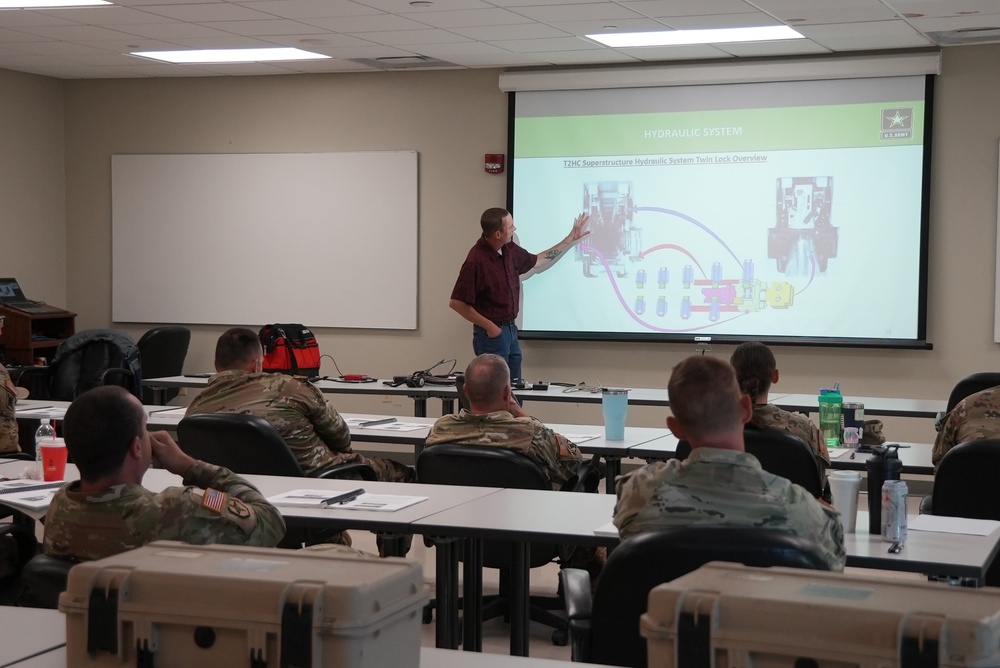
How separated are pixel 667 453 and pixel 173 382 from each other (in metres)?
3.62

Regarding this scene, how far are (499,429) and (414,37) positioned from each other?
13.6 feet

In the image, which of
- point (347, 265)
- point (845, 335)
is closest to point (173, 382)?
point (347, 265)

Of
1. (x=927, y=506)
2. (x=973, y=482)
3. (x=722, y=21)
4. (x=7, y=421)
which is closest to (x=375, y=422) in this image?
(x=7, y=421)

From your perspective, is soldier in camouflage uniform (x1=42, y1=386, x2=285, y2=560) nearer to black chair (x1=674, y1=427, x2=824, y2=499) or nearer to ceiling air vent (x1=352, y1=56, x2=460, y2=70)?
black chair (x1=674, y1=427, x2=824, y2=499)

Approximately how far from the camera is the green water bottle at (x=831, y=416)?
4.70 m

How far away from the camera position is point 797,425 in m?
3.90

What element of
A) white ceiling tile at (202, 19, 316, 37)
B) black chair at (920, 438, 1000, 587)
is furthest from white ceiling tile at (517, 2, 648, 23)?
black chair at (920, 438, 1000, 587)

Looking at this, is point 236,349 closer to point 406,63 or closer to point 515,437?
point 515,437

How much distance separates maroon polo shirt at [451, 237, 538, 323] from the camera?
7562mm

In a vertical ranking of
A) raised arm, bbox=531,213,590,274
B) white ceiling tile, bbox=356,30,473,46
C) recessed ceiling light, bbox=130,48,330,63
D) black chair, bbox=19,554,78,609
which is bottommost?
black chair, bbox=19,554,78,609

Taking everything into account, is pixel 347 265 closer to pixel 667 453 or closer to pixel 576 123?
pixel 576 123

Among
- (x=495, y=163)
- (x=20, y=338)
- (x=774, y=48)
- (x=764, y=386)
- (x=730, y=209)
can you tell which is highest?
(x=774, y=48)

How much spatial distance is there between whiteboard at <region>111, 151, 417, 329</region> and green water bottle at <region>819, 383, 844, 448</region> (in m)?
4.62

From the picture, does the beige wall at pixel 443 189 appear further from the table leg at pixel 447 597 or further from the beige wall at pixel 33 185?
the table leg at pixel 447 597
